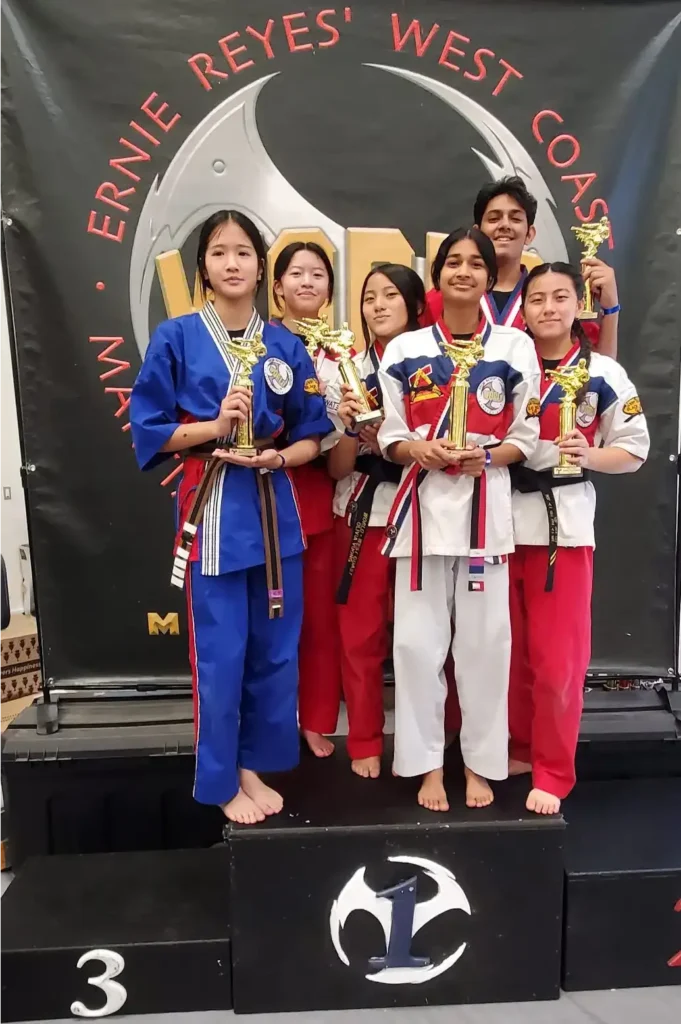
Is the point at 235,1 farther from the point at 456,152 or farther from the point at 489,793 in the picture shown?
the point at 489,793

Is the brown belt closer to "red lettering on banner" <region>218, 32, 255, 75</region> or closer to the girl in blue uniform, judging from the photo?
the girl in blue uniform

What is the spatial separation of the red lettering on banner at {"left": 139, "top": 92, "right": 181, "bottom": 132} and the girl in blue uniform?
0.93 metres

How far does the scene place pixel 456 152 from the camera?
8.25 feet

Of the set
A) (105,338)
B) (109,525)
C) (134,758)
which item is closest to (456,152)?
(105,338)

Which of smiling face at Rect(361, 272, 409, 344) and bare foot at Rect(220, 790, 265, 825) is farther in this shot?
smiling face at Rect(361, 272, 409, 344)

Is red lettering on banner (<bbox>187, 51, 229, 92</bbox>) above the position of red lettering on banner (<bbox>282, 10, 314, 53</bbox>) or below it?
below

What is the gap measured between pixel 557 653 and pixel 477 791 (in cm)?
42

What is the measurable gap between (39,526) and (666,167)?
258 centimetres

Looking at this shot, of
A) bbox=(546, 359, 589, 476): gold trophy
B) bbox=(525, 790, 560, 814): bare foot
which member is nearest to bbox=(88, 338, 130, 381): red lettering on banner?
bbox=(546, 359, 589, 476): gold trophy

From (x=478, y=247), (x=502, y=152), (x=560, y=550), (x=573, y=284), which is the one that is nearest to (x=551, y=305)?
(x=573, y=284)

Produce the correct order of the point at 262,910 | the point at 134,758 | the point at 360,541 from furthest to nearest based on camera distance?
the point at 134,758 < the point at 360,541 < the point at 262,910

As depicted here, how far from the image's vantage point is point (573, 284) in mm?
1858

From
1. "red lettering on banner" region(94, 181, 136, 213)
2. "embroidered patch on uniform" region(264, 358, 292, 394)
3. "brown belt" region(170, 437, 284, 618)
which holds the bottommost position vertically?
"brown belt" region(170, 437, 284, 618)

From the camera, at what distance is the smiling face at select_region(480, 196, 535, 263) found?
1.98 m
